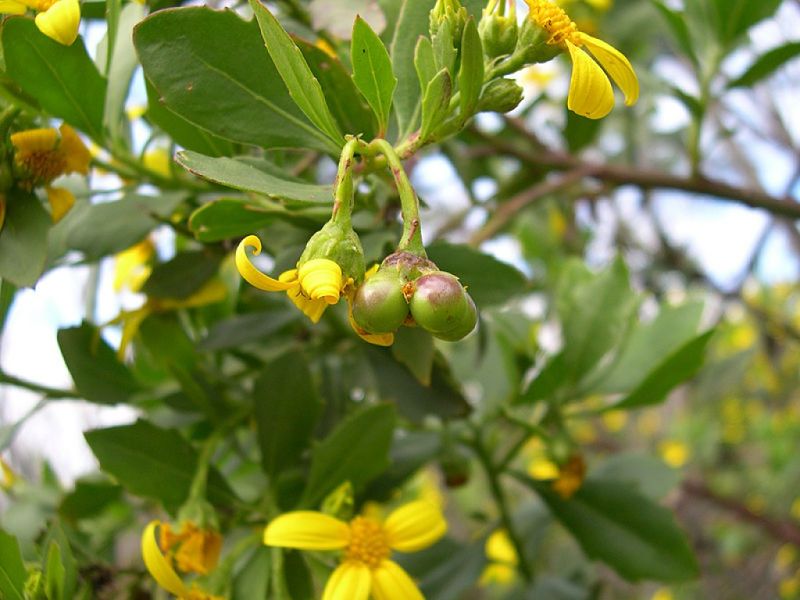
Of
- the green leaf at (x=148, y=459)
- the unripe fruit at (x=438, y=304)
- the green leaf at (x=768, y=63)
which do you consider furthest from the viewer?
the green leaf at (x=768, y=63)

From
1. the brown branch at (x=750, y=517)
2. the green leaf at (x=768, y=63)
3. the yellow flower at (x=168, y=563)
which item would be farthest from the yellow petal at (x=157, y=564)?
the brown branch at (x=750, y=517)

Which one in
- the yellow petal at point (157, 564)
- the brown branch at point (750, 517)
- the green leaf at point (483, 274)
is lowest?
the brown branch at point (750, 517)

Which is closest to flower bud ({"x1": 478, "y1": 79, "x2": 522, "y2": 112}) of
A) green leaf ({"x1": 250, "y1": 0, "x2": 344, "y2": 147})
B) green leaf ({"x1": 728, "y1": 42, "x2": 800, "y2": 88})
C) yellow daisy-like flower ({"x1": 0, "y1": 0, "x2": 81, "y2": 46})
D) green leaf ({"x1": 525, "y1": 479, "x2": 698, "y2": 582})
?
green leaf ({"x1": 250, "y1": 0, "x2": 344, "y2": 147})

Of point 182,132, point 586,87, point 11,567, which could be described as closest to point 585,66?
point 586,87

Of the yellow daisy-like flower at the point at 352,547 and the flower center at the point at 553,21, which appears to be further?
the yellow daisy-like flower at the point at 352,547

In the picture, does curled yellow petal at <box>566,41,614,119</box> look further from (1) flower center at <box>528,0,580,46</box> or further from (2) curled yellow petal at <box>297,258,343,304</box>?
(2) curled yellow petal at <box>297,258,343,304</box>

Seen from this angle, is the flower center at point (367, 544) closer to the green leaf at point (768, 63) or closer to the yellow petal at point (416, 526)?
the yellow petal at point (416, 526)
